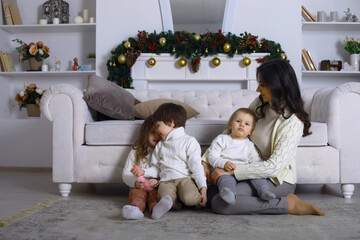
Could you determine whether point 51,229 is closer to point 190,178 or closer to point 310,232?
point 190,178

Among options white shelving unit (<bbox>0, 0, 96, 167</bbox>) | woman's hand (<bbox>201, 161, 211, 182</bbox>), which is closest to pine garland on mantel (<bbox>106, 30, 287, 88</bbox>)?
white shelving unit (<bbox>0, 0, 96, 167</bbox>)

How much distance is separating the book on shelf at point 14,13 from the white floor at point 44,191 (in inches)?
78.8

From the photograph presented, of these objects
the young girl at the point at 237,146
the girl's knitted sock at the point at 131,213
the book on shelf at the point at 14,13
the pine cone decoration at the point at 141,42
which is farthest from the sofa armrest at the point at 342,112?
the book on shelf at the point at 14,13

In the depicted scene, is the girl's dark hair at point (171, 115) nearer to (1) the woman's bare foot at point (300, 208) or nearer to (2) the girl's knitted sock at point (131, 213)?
(2) the girl's knitted sock at point (131, 213)

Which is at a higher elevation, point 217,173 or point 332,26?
point 332,26

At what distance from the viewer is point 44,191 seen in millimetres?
2648

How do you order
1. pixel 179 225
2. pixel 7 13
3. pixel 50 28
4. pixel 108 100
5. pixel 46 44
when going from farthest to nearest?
pixel 46 44, pixel 50 28, pixel 7 13, pixel 108 100, pixel 179 225

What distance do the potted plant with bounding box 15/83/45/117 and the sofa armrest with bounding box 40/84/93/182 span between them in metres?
1.99

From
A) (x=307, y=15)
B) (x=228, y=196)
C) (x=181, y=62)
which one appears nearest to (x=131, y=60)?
(x=181, y=62)

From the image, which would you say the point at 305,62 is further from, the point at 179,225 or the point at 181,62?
the point at 179,225

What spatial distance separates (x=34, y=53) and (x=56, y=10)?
601 millimetres

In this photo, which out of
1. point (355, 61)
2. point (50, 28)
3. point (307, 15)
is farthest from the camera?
point (50, 28)

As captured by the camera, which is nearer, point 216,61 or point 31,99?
point 216,61

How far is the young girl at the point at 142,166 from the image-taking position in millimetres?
1902
